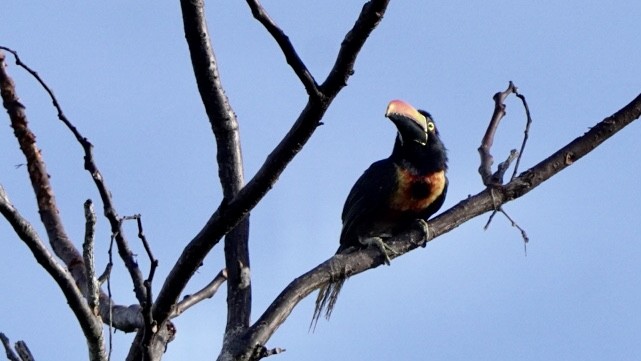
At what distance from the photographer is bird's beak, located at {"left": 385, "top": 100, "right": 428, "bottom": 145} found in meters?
8.38

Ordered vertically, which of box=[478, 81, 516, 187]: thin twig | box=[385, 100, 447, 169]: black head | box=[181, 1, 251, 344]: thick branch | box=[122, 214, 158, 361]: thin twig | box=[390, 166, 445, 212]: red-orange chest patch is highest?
box=[385, 100, 447, 169]: black head

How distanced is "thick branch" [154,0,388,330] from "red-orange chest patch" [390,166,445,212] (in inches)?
167

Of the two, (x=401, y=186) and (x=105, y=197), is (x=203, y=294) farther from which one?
(x=401, y=186)

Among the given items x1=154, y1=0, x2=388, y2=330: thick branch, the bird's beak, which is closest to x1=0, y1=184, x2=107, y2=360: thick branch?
x1=154, y1=0, x2=388, y2=330: thick branch

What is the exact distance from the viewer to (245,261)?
5570 millimetres

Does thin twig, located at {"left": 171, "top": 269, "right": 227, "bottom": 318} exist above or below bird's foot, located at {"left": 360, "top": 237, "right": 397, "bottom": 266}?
below

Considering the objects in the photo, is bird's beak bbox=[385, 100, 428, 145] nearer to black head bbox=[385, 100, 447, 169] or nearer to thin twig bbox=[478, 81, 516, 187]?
black head bbox=[385, 100, 447, 169]

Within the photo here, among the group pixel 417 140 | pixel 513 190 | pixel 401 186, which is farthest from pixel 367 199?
pixel 513 190

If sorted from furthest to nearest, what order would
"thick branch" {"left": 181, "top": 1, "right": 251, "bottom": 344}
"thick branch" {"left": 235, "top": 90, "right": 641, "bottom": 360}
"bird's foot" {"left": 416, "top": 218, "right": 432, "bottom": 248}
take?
1. "bird's foot" {"left": 416, "top": 218, "right": 432, "bottom": 248}
2. "thick branch" {"left": 235, "top": 90, "right": 641, "bottom": 360}
3. "thick branch" {"left": 181, "top": 1, "right": 251, "bottom": 344}

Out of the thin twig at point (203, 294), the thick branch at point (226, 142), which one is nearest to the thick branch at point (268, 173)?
the thick branch at point (226, 142)

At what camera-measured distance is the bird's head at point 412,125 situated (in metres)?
8.41

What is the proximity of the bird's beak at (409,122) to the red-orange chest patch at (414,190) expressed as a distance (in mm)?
304

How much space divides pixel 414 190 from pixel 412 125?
58 cm

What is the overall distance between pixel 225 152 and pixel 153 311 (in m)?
1.15
